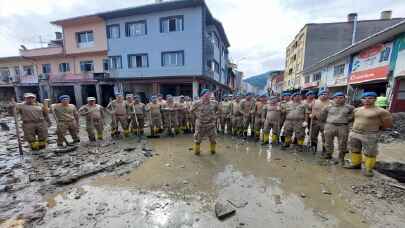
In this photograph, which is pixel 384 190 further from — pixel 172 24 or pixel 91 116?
pixel 172 24

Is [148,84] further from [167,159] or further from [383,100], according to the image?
[383,100]

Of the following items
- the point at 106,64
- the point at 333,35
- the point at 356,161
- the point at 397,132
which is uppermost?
the point at 333,35

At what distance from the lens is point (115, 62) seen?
56.4 ft

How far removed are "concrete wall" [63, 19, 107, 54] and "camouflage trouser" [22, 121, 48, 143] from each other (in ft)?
46.5

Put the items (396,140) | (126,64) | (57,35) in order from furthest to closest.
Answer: (57,35), (126,64), (396,140)

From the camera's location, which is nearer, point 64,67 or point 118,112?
point 118,112

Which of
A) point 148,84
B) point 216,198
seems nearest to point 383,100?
point 216,198

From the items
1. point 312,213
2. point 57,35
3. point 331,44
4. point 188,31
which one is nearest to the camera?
point 312,213

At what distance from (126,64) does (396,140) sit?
730 inches

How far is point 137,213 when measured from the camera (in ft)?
9.52

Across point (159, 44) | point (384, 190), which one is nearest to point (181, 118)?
point (384, 190)

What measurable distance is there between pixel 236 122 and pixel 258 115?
103cm

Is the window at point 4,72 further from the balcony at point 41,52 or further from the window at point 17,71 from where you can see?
the balcony at point 41,52

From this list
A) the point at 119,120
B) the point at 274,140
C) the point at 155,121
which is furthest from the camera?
the point at 155,121
